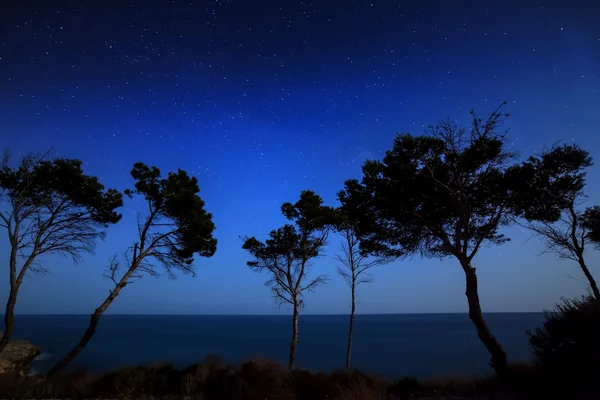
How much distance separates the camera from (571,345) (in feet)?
20.4

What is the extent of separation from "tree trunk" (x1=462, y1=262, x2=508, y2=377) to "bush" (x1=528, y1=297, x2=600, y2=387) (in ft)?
10.4

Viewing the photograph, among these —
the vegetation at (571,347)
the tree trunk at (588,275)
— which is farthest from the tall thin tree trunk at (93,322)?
the tree trunk at (588,275)

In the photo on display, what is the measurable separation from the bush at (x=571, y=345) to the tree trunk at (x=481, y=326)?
316 cm

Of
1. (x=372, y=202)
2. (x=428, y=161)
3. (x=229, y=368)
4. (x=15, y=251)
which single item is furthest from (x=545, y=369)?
(x=15, y=251)

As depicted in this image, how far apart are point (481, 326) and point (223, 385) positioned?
339 inches

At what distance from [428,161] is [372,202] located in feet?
10.6

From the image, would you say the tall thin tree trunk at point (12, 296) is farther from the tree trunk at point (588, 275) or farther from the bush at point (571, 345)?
the tree trunk at point (588, 275)

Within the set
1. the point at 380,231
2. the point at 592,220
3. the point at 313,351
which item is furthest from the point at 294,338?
the point at 313,351

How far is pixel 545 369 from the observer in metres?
6.54

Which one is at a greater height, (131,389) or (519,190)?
(519,190)

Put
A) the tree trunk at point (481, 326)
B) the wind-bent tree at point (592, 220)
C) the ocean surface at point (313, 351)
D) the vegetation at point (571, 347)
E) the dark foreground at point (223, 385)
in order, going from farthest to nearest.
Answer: the ocean surface at point (313, 351) < the wind-bent tree at point (592, 220) < the tree trunk at point (481, 326) < the dark foreground at point (223, 385) < the vegetation at point (571, 347)

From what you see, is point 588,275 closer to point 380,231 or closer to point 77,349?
point 380,231

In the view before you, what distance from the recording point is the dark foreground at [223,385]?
804 cm

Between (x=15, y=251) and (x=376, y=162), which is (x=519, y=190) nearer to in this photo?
(x=376, y=162)
